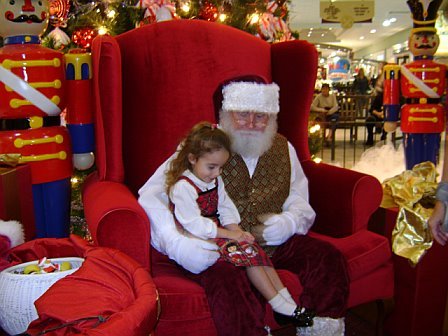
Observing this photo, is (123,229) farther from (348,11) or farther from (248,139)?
(348,11)

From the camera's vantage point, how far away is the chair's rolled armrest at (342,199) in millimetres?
2061

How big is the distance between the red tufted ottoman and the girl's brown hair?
0.50 m

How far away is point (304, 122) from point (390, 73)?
1.31 m

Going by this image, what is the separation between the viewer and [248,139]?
204 cm

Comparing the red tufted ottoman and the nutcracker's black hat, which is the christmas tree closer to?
the nutcracker's black hat

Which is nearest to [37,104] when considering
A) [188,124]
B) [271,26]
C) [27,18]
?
[27,18]

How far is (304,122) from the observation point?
2.52 meters

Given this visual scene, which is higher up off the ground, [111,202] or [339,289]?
[111,202]

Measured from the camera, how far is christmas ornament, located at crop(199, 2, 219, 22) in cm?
311

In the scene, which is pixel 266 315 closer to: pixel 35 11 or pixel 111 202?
pixel 111 202

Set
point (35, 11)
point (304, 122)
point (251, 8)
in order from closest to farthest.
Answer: point (35, 11), point (304, 122), point (251, 8)

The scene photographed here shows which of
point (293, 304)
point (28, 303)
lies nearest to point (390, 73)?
point (293, 304)

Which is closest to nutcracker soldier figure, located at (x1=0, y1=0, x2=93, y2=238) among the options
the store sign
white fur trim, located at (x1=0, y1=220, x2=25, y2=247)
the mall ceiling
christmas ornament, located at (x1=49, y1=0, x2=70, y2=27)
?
white fur trim, located at (x1=0, y1=220, x2=25, y2=247)

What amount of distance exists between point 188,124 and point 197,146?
Answer: 540 mm
